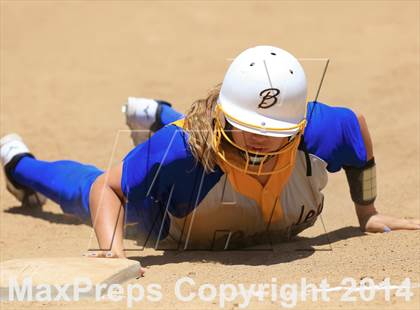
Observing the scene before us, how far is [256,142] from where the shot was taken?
2949 mm

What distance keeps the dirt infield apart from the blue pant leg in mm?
151

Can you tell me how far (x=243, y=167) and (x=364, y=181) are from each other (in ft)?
2.44

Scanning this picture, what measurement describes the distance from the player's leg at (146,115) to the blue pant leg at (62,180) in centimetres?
44

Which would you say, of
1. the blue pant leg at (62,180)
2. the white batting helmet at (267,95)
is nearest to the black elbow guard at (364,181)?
the white batting helmet at (267,95)

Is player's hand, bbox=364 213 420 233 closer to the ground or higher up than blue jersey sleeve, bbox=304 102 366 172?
closer to the ground

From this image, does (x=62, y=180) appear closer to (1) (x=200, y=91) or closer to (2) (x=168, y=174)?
(2) (x=168, y=174)

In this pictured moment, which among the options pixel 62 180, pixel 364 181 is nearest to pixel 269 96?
pixel 364 181

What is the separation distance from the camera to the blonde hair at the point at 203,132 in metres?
3.03

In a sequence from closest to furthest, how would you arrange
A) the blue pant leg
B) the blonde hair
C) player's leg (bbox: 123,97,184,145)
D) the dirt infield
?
the dirt infield → the blonde hair → the blue pant leg → player's leg (bbox: 123,97,184,145)

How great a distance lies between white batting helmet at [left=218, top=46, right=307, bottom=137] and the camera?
9.52 feet

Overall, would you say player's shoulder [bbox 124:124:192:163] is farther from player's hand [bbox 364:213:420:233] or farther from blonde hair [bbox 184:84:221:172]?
player's hand [bbox 364:213:420:233]

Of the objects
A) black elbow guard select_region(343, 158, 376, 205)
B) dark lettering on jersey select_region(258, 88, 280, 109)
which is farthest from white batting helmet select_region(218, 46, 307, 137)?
black elbow guard select_region(343, 158, 376, 205)

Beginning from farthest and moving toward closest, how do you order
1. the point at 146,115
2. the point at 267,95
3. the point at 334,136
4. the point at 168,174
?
the point at 146,115 → the point at 334,136 → the point at 168,174 → the point at 267,95

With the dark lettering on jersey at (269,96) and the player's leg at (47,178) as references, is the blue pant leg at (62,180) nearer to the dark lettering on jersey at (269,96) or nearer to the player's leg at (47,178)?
the player's leg at (47,178)
